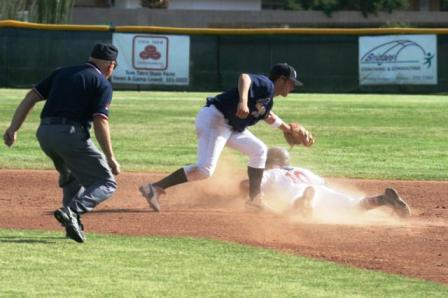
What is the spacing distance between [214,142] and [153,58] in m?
22.4

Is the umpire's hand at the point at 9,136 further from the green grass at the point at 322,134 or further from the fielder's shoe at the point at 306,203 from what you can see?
the green grass at the point at 322,134

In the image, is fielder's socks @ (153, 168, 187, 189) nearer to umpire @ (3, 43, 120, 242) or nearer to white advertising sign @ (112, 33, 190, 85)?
umpire @ (3, 43, 120, 242)

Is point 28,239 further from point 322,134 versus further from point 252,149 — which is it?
point 322,134

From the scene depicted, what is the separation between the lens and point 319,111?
24.1 meters

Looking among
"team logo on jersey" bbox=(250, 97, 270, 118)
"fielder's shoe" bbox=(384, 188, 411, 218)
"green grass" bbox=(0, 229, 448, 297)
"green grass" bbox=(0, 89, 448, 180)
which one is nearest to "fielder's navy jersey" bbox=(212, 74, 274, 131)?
"team logo on jersey" bbox=(250, 97, 270, 118)

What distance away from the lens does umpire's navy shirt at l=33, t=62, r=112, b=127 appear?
306 inches

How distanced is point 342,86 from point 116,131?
1444 centimetres

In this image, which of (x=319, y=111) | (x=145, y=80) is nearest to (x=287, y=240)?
(x=319, y=111)

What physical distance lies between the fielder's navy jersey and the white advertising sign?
Result: 22173mm

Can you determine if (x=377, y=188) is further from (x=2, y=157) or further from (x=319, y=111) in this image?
(x=319, y=111)

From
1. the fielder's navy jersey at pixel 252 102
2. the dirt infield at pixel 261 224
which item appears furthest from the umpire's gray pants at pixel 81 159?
the fielder's navy jersey at pixel 252 102

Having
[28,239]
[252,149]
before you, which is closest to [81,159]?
[28,239]

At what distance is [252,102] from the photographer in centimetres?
948

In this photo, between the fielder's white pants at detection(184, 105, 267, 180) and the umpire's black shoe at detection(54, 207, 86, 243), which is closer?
the umpire's black shoe at detection(54, 207, 86, 243)
